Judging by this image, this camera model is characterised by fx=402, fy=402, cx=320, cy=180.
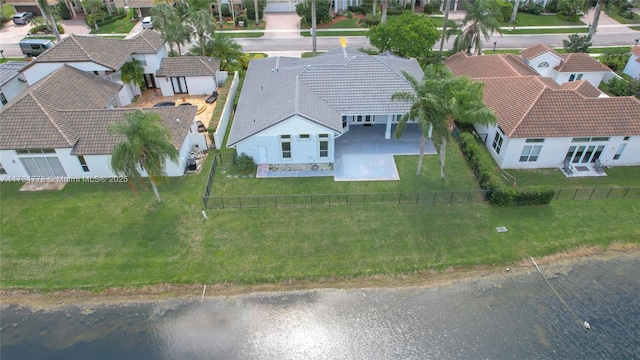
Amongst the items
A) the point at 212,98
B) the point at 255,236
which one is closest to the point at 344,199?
the point at 255,236

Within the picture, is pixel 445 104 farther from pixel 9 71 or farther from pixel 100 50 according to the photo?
pixel 9 71

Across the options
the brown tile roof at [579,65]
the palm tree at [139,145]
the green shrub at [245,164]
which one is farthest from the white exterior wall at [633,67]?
the palm tree at [139,145]

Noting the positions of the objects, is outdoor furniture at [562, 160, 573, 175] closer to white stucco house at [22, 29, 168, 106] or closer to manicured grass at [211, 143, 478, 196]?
manicured grass at [211, 143, 478, 196]

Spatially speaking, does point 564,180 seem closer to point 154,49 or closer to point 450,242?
point 450,242

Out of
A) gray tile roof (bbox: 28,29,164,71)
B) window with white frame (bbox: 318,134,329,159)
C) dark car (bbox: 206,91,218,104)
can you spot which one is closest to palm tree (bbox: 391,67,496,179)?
window with white frame (bbox: 318,134,329,159)

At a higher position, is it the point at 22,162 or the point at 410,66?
the point at 410,66

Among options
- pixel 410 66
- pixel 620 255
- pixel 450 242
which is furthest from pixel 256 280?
pixel 410 66

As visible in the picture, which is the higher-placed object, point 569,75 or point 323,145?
point 569,75
